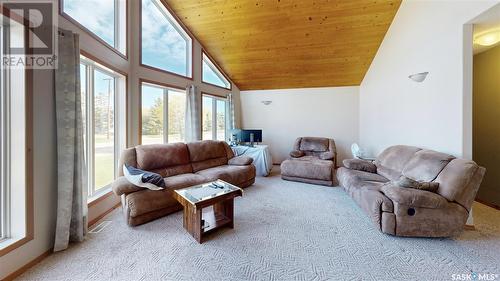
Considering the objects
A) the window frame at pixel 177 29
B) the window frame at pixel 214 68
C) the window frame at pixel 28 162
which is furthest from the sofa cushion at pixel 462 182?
the window frame at pixel 214 68

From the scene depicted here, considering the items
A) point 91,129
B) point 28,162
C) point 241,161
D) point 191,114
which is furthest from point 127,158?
point 241,161

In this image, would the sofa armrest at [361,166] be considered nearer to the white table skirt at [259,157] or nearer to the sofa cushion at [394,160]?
the sofa cushion at [394,160]

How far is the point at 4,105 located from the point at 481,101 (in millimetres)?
6425

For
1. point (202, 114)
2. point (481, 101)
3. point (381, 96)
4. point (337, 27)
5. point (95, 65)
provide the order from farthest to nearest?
1. point (202, 114)
2. point (381, 96)
3. point (337, 27)
4. point (481, 101)
5. point (95, 65)

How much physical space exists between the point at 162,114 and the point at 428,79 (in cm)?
459

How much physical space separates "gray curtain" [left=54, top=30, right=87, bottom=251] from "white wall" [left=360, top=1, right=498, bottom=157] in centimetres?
429

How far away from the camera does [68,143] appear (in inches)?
79.9

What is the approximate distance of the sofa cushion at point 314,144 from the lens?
5.10 metres

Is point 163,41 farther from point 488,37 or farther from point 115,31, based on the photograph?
point 488,37

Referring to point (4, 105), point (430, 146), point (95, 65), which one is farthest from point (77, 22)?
point (430, 146)

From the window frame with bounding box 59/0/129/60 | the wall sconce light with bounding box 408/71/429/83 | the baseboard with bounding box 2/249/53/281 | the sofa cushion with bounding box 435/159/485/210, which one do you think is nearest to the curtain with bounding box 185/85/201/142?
the window frame with bounding box 59/0/129/60

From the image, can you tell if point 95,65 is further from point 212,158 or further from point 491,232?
point 491,232

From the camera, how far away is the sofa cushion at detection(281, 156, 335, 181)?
161 inches

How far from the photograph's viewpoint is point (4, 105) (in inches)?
67.4
